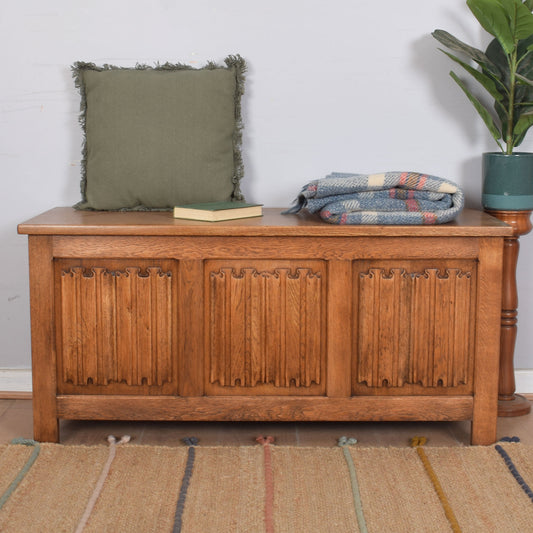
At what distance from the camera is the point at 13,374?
2.87m

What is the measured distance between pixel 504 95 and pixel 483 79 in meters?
0.10

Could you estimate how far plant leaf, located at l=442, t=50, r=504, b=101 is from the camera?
2.52 metres

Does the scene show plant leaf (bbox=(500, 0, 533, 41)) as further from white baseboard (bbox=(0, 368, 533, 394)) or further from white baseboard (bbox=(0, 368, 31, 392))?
white baseboard (bbox=(0, 368, 31, 392))

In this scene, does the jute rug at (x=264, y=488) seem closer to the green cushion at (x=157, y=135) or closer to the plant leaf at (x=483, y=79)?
the green cushion at (x=157, y=135)


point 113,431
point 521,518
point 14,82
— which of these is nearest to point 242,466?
point 113,431

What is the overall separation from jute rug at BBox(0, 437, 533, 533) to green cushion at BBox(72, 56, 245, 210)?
79cm

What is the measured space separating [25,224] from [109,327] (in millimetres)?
380

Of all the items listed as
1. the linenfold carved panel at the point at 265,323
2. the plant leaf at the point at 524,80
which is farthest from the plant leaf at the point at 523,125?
the linenfold carved panel at the point at 265,323

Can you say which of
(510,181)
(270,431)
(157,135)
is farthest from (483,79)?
(270,431)

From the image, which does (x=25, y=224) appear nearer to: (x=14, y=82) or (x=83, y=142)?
(x=83, y=142)

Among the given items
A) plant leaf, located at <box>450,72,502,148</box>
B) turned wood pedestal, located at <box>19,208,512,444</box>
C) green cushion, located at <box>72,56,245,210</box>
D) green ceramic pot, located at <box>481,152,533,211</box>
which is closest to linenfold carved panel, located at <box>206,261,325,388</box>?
turned wood pedestal, located at <box>19,208,512,444</box>

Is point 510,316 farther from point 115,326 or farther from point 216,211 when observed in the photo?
point 115,326

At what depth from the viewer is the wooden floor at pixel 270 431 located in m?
2.46

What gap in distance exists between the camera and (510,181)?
8.22ft
